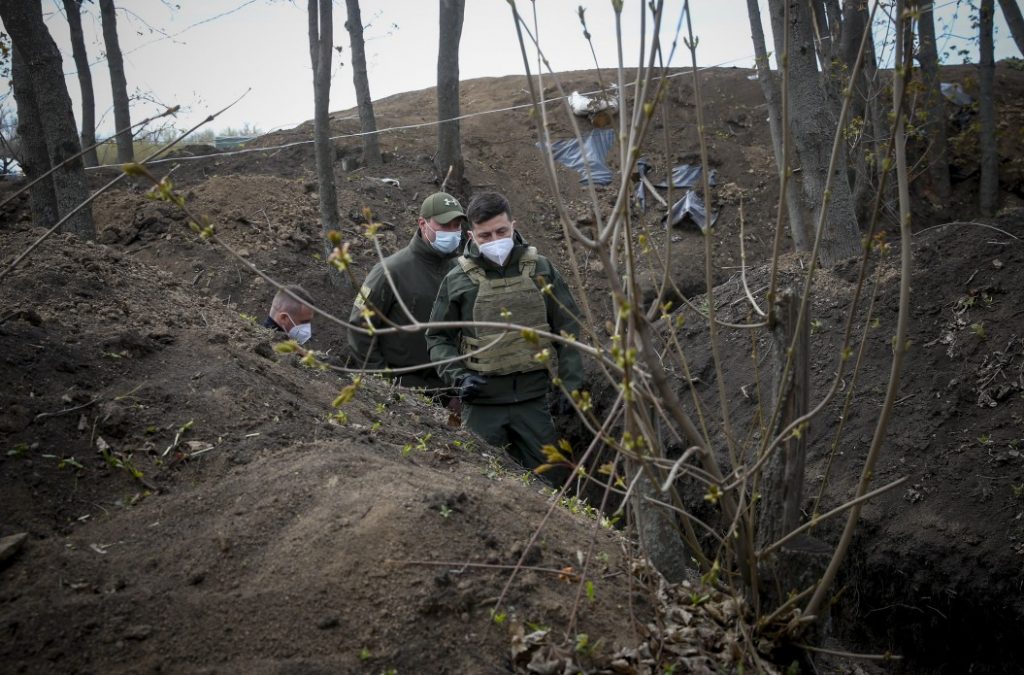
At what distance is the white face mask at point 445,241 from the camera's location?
6426 millimetres

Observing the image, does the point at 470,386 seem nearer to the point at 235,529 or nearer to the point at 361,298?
the point at 235,529

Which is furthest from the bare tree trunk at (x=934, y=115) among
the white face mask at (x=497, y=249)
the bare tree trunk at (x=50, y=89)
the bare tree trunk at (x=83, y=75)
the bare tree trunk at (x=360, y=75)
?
the bare tree trunk at (x=83, y=75)

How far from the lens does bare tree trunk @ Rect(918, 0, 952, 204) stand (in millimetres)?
11711

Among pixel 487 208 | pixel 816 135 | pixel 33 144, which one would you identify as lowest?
pixel 487 208

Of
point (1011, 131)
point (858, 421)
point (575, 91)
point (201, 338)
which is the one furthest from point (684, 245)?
point (201, 338)

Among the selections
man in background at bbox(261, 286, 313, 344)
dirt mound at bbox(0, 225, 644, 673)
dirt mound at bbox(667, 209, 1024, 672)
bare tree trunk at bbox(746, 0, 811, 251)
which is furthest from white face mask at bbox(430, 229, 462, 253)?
bare tree trunk at bbox(746, 0, 811, 251)

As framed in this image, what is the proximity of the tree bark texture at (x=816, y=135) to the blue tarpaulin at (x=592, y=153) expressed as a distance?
7505mm

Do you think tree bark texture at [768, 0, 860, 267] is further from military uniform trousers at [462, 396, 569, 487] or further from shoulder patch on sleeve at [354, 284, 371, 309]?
shoulder patch on sleeve at [354, 284, 371, 309]

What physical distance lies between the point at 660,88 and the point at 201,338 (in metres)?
3.30

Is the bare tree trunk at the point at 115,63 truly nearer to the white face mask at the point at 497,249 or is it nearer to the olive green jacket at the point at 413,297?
the olive green jacket at the point at 413,297

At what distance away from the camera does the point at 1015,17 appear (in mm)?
11703

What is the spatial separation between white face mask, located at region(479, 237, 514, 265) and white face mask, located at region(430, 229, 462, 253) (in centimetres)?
90

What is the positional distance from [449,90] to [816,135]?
690 centimetres

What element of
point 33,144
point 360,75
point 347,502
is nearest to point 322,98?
point 33,144
